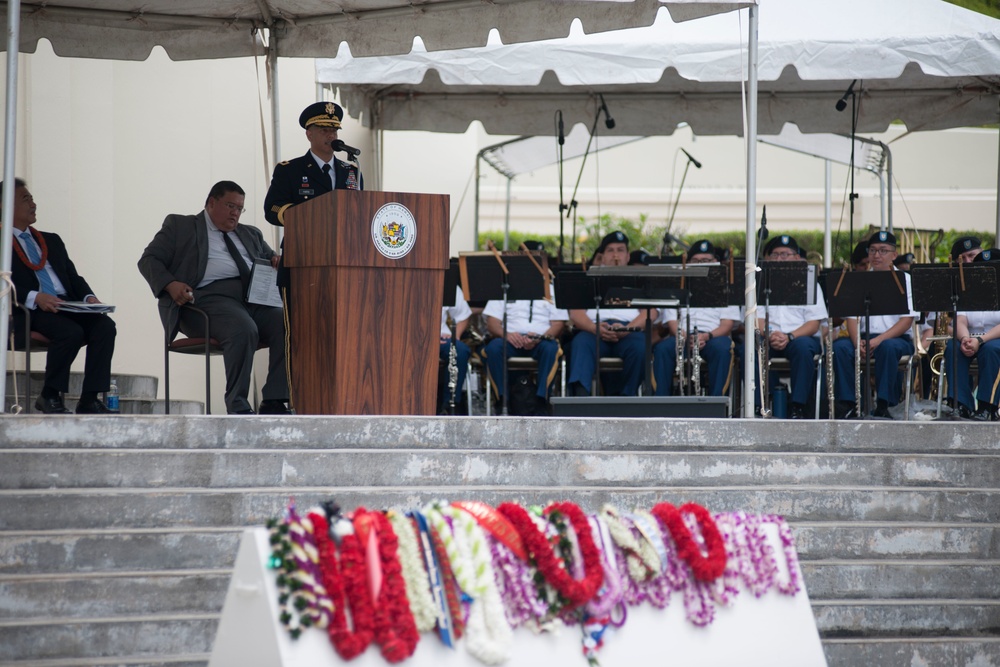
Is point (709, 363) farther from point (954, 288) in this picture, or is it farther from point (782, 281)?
point (954, 288)

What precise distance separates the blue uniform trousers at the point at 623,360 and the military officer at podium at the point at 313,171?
2.44m

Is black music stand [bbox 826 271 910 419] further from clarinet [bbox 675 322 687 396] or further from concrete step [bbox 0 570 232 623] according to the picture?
concrete step [bbox 0 570 232 623]

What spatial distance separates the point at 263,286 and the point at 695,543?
13.6 feet

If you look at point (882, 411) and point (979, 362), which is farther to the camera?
point (882, 411)

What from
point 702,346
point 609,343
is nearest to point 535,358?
point 609,343

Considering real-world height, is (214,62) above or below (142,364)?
above

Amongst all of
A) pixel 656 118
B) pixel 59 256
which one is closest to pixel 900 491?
pixel 59 256

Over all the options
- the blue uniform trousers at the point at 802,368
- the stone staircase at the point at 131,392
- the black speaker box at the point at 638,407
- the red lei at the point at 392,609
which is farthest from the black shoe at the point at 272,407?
the red lei at the point at 392,609

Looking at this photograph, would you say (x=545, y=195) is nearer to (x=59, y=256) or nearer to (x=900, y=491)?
(x=59, y=256)

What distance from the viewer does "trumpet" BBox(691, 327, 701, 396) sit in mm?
8789

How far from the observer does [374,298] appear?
6.15 meters

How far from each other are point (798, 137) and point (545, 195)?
8.53 metres

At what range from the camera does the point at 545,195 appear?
20.9 metres

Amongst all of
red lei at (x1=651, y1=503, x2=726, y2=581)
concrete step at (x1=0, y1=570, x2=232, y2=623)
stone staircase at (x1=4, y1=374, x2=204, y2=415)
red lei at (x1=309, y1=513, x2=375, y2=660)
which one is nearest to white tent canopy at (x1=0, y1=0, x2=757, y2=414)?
stone staircase at (x1=4, y1=374, x2=204, y2=415)
